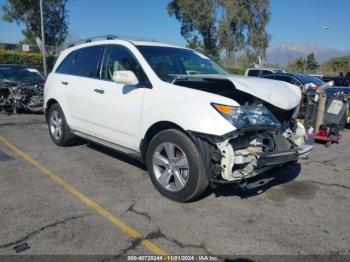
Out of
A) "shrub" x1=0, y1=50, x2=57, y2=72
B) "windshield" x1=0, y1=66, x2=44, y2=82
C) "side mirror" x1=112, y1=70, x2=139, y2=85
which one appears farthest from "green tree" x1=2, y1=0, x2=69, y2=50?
"side mirror" x1=112, y1=70, x2=139, y2=85

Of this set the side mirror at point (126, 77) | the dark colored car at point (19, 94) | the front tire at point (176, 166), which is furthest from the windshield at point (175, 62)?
the dark colored car at point (19, 94)

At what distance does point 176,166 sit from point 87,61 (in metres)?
2.72

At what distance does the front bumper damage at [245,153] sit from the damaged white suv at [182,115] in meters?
0.01

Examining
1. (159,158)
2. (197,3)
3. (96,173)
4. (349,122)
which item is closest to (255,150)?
(159,158)

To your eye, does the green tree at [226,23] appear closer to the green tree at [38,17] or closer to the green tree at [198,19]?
the green tree at [198,19]

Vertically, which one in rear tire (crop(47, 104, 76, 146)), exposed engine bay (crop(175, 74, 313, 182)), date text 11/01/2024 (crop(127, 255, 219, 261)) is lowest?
date text 11/01/2024 (crop(127, 255, 219, 261))

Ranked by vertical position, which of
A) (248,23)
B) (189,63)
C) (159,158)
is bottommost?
(159,158)

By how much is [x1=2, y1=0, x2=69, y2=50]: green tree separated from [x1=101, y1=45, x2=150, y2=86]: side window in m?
37.1

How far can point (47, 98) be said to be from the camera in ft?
21.8

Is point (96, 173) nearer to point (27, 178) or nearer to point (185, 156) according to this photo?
point (27, 178)

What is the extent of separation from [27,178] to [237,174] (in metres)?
2.96

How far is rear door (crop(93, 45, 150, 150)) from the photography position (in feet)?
14.8

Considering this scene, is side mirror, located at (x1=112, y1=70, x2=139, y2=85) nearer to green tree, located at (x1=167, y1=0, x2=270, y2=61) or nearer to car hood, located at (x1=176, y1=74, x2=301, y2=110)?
car hood, located at (x1=176, y1=74, x2=301, y2=110)

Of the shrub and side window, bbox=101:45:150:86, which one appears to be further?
the shrub
